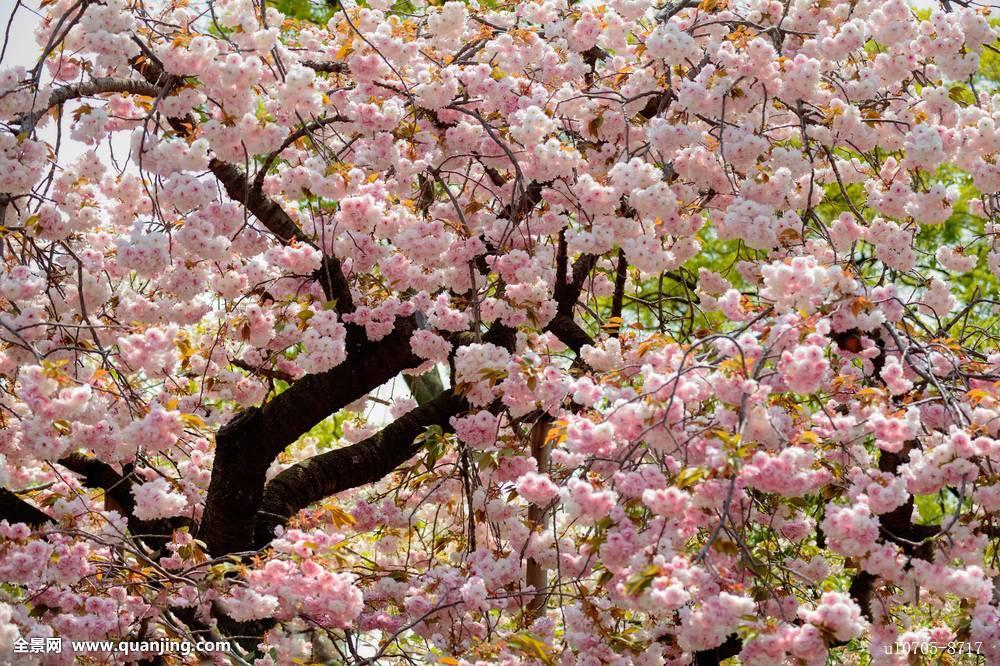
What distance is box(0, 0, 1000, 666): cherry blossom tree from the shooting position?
287 centimetres

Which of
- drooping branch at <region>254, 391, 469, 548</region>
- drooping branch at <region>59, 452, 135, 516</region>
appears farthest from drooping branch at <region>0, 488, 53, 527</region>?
drooping branch at <region>254, 391, 469, 548</region>

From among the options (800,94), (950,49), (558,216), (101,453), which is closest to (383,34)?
(558,216)

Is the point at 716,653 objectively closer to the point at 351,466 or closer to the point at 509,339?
the point at 509,339

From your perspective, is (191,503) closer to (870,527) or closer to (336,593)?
(336,593)

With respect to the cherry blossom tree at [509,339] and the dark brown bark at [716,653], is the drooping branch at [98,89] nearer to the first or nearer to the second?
the cherry blossom tree at [509,339]

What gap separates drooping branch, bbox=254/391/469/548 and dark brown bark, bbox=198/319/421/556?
17 centimetres

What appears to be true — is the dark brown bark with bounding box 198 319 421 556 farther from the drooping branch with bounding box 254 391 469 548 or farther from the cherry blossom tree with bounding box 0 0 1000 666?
the drooping branch with bounding box 254 391 469 548

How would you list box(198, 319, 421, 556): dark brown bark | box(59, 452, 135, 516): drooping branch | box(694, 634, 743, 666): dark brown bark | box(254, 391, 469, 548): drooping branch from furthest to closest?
box(59, 452, 135, 516): drooping branch
box(254, 391, 469, 548): drooping branch
box(198, 319, 421, 556): dark brown bark
box(694, 634, 743, 666): dark brown bark

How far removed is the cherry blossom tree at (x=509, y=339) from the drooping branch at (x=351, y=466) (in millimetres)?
15

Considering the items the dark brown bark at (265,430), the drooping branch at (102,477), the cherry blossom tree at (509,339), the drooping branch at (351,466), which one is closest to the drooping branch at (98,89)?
the cherry blossom tree at (509,339)

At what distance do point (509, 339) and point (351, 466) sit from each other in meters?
0.82

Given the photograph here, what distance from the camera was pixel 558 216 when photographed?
395 centimetres

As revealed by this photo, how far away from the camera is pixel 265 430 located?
4223mm

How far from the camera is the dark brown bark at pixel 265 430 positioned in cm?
420
